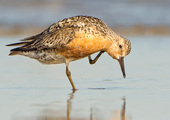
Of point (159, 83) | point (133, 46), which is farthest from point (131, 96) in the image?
point (133, 46)

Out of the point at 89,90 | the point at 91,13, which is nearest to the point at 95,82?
the point at 89,90

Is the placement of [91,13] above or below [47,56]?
above

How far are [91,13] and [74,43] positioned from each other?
1072 centimetres

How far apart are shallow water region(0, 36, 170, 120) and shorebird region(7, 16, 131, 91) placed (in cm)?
47

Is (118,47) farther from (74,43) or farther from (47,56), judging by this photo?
(47,56)

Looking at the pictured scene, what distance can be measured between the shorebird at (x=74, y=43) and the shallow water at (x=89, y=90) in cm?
47

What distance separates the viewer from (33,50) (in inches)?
378

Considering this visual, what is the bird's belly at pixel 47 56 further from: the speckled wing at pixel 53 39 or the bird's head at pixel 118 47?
the bird's head at pixel 118 47

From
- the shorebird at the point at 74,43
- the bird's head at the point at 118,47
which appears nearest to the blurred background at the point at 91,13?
the shorebird at the point at 74,43

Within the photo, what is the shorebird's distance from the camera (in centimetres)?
914

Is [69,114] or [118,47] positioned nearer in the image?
[69,114]

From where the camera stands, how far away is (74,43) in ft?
30.1

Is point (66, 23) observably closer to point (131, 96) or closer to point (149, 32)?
point (131, 96)

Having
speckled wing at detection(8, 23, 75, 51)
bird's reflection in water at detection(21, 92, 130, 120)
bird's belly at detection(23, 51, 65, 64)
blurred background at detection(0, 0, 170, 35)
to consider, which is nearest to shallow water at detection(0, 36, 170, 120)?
bird's reflection in water at detection(21, 92, 130, 120)
